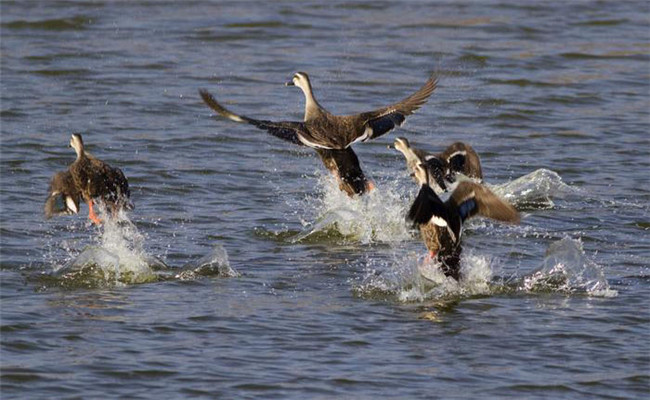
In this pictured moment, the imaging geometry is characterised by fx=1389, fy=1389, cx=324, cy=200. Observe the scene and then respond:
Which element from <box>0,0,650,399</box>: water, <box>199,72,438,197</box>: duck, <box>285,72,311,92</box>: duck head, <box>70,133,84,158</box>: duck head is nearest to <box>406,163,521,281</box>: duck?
<box>0,0,650,399</box>: water

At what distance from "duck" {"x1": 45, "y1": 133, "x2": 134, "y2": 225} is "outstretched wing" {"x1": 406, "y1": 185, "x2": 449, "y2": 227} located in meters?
2.24

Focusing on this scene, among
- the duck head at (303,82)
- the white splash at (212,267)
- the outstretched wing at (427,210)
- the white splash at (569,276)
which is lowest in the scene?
the white splash at (212,267)

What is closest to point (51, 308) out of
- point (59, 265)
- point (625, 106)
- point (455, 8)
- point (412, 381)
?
point (59, 265)

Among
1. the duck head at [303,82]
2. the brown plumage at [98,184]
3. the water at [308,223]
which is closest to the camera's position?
the water at [308,223]

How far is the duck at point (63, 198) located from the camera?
9.99 metres

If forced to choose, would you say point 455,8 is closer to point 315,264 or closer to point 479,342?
point 315,264

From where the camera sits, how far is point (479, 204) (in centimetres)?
951

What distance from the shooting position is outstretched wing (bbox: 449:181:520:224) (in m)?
9.45

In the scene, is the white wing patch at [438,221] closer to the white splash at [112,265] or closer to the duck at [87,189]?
the white splash at [112,265]

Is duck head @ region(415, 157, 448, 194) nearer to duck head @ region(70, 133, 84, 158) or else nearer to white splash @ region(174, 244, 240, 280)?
white splash @ region(174, 244, 240, 280)

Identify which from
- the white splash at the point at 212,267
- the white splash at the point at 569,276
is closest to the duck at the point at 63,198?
the white splash at the point at 212,267

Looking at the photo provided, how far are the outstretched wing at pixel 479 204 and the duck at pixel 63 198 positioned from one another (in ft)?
8.91

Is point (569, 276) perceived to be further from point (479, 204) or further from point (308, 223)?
point (308, 223)

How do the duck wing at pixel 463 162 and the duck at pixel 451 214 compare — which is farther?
the duck wing at pixel 463 162
